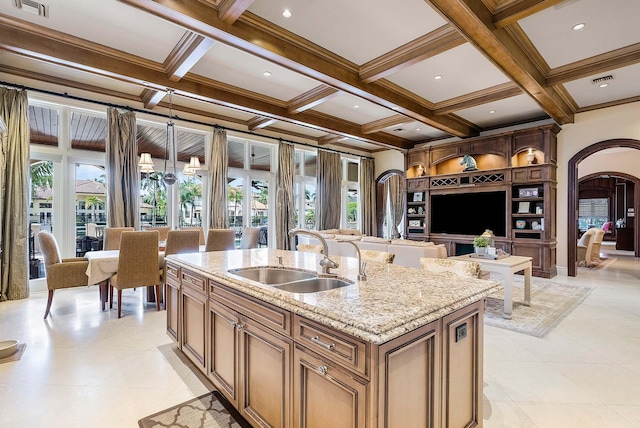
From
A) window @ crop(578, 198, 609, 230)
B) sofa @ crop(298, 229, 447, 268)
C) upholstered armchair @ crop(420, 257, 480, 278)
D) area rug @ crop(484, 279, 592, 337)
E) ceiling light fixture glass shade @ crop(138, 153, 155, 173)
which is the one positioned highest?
ceiling light fixture glass shade @ crop(138, 153, 155, 173)

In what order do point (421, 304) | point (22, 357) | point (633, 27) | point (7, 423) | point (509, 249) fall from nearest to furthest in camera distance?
→ point (421, 304), point (7, 423), point (22, 357), point (633, 27), point (509, 249)

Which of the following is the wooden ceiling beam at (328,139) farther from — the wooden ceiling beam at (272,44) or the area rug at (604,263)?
the area rug at (604,263)

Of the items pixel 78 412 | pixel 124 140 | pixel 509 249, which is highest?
pixel 124 140

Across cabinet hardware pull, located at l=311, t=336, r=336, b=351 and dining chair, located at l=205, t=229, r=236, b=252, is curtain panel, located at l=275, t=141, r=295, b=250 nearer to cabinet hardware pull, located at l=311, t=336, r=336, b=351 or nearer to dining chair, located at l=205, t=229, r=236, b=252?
dining chair, located at l=205, t=229, r=236, b=252

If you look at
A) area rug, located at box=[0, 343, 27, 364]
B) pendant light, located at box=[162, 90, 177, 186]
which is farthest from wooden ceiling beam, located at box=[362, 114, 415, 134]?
area rug, located at box=[0, 343, 27, 364]

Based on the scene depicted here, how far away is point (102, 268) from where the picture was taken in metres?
3.76

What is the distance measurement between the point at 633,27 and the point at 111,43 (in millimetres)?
5858

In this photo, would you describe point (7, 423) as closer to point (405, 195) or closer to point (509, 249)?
point (509, 249)

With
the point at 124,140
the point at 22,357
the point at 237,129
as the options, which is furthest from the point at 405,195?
the point at 22,357

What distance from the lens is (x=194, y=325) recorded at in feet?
7.94

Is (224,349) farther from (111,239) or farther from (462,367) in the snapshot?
(111,239)

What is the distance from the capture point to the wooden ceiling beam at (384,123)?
256 inches

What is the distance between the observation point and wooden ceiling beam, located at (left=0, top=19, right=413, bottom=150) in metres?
3.43

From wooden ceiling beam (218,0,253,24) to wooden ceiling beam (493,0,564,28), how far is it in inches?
93.4
